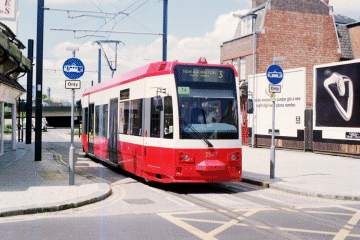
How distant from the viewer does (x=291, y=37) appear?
138ft

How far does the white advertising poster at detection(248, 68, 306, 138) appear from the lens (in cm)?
2947

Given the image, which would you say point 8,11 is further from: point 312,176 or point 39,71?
point 312,176

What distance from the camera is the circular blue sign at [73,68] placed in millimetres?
14016

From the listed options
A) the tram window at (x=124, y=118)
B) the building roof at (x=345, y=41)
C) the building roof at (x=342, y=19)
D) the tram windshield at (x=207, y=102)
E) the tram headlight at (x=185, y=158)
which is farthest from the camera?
the building roof at (x=342, y=19)

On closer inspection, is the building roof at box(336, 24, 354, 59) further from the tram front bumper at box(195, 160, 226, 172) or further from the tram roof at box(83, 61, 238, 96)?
the tram front bumper at box(195, 160, 226, 172)

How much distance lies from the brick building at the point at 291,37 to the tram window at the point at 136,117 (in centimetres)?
2434

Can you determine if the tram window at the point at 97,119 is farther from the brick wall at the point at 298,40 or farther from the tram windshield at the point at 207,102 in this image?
the brick wall at the point at 298,40

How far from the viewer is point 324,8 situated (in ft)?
145

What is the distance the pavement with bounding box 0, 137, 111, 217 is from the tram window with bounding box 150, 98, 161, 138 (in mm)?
1694

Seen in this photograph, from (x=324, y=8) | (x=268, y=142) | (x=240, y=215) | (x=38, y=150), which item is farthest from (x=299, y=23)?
(x=240, y=215)

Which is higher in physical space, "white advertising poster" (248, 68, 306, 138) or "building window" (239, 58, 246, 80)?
"building window" (239, 58, 246, 80)

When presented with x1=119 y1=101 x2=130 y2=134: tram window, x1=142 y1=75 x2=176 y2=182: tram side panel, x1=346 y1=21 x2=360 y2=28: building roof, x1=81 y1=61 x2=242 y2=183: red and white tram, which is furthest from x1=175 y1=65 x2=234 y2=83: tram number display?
x1=346 y1=21 x2=360 y2=28: building roof

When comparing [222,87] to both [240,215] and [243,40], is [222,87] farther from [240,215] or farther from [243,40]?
[243,40]

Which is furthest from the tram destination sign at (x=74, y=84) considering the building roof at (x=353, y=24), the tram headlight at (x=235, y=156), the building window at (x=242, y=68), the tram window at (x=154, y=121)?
the building roof at (x=353, y=24)
